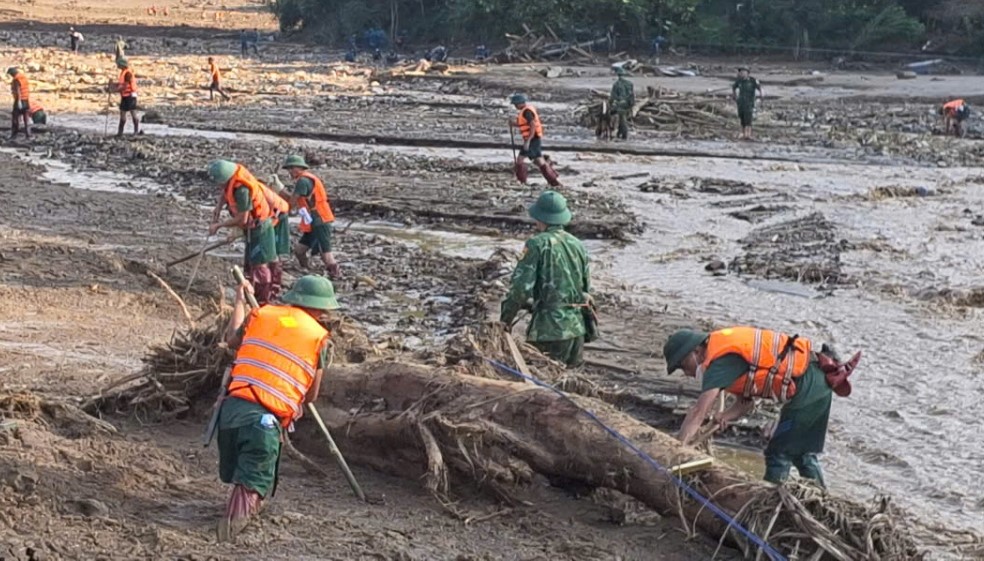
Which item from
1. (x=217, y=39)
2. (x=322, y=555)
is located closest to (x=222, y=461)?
(x=322, y=555)

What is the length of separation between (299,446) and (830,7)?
43321 mm

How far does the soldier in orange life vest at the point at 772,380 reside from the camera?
264 inches

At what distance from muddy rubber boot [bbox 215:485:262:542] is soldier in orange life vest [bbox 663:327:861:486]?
2226 mm

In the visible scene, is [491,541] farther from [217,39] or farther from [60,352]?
[217,39]

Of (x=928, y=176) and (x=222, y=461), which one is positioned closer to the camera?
(x=222, y=461)

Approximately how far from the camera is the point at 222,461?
6625 millimetres

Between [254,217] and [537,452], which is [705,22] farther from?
[537,452]

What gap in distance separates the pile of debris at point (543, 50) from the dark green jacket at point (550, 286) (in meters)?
41.4

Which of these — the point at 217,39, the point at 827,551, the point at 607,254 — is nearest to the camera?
the point at 827,551

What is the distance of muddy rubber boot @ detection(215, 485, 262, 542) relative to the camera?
21.6 ft

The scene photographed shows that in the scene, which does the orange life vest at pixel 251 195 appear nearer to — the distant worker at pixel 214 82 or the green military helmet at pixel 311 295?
the green military helmet at pixel 311 295

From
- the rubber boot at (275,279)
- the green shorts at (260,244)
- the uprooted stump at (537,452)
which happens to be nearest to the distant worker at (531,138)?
the rubber boot at (275,279)

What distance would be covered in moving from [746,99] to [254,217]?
17269mm

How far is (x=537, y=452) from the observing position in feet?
23.7
